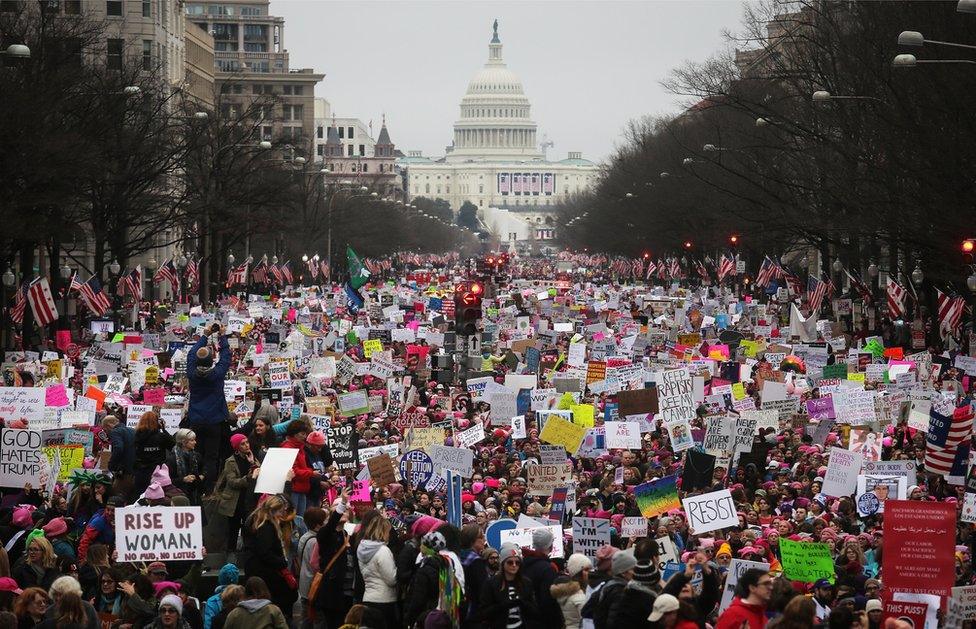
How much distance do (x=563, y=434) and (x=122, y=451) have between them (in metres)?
5.02

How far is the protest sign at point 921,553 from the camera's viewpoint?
13.6 meters

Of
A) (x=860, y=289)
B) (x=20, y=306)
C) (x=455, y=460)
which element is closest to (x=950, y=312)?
(x=860, y=289)

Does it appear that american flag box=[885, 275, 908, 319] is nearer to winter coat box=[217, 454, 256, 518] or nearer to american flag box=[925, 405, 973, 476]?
american flag box=[925, 405, 973, 476]

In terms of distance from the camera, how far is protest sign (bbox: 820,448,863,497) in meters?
18.9

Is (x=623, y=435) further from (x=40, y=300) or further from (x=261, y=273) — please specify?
(x=261, y=273)

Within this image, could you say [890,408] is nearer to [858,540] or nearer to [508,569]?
[858,540]

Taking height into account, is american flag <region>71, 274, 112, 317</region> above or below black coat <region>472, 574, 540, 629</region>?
above

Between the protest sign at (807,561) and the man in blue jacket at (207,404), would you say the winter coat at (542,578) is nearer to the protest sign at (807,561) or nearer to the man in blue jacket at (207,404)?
the protest sign at (807,561)

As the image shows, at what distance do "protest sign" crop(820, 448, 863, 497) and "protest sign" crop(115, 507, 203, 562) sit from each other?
6.91m

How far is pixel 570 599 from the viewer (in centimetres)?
1298

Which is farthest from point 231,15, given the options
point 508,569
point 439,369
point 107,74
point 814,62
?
point 508,569

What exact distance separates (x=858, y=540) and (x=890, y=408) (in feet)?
30.9

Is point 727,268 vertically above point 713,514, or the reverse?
point 727,268

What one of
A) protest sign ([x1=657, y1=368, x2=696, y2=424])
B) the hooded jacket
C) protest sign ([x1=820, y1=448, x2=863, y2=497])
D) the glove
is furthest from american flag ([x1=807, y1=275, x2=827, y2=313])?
the hooded jacket
